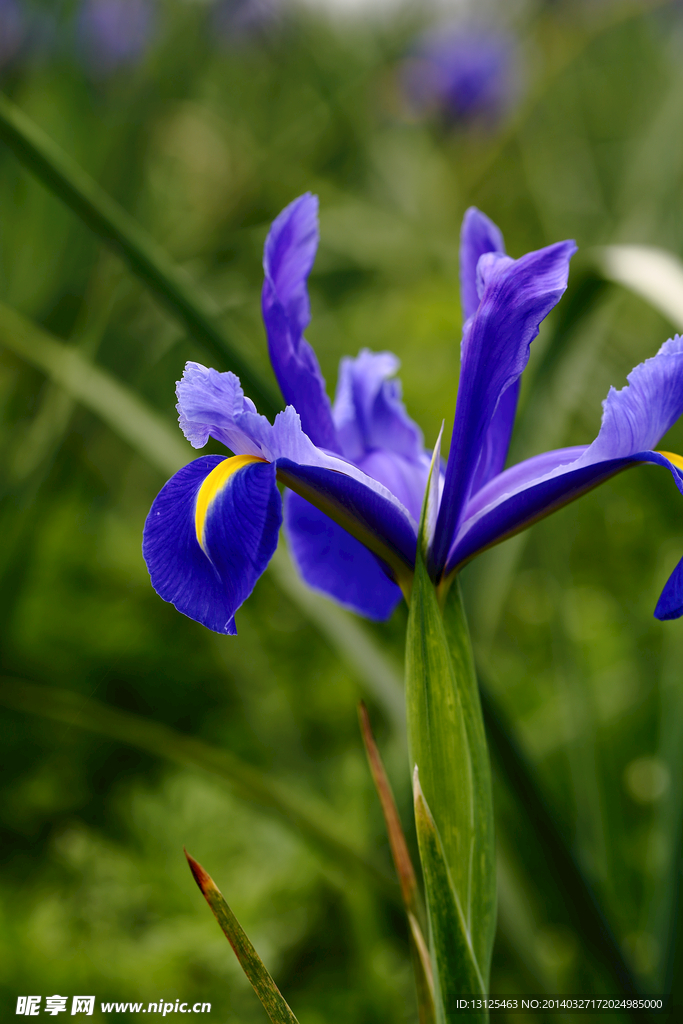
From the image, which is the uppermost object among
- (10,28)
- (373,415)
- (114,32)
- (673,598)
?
(114,32)

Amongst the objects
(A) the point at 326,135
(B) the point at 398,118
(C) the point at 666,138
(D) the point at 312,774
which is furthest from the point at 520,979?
(B) the point at 398,118

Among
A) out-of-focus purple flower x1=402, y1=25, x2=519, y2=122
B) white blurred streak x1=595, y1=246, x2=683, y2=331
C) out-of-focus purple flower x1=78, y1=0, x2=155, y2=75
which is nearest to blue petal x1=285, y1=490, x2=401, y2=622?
white blurred streak x1=595, y1=246, x2=683, y2=331

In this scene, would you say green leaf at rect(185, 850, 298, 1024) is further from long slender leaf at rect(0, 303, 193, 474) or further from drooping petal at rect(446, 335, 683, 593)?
long slender leaf at rect(0, 303, 193, 474)

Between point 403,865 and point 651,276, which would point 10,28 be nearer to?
point 651,276

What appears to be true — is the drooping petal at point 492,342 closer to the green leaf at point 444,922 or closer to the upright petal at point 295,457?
the upright petal at point 295,457

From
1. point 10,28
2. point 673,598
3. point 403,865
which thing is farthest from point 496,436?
point 10,28
